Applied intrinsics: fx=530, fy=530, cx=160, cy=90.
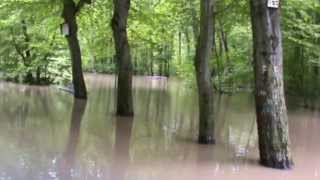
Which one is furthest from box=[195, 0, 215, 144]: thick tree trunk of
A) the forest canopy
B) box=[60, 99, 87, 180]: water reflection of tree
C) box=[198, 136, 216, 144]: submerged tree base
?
the forest canopy

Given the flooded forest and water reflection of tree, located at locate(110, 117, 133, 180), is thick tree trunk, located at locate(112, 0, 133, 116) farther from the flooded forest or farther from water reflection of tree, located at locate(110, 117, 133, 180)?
water reflection of tree, located at locate(110, 117, 133, 180)

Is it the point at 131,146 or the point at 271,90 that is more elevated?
the point at 271,90

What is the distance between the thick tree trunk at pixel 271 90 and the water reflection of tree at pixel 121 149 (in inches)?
94.1

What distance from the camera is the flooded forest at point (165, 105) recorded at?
8773 mm

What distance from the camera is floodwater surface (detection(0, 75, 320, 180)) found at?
8.20m

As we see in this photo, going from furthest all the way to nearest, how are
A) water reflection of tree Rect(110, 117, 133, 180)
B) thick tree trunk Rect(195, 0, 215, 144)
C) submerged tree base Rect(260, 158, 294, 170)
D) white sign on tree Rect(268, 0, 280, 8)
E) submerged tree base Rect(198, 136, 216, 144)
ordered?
submerged tree base Rect(198, 136, 216, 144) < thick tree trunk Rect(195, 0, 215, 144) < submerged tree base Rect(260, 158, 294, 170) < white sign on tree Rect(268, 0, 280, 8) < water reflection of tree Rect(110, 117, 133, 180)

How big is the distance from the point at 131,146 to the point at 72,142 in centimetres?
119

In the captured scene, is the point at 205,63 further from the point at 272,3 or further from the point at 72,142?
the point at 72,142

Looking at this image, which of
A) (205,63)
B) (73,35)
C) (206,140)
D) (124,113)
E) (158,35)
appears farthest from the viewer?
(158,35)

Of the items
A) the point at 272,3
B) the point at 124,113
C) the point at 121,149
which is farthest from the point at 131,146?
the point at 124,113

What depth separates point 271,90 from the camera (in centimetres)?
887

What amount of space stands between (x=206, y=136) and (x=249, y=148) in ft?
3.02

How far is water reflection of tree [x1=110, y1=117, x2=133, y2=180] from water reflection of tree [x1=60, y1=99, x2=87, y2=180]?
2.23ft

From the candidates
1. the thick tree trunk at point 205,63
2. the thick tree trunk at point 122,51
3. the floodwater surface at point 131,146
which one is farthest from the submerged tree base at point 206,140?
the thick tree trunk at point 122,51
